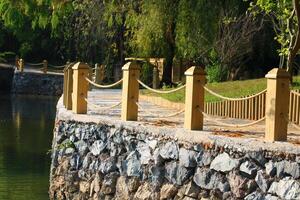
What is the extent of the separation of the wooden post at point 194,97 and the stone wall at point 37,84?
42.1 meters

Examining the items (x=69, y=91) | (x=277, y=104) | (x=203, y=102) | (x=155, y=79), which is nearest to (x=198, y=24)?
(x=155, y=79)

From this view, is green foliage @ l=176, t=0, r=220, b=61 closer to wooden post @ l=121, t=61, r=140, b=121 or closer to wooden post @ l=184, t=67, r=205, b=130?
wooden post @ l=121, t=61, r=140, b=121

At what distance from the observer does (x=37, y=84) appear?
5606 cm

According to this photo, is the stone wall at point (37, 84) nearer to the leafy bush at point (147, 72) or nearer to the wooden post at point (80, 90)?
the leafy bush at point (147, 72)

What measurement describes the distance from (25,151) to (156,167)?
1100cm

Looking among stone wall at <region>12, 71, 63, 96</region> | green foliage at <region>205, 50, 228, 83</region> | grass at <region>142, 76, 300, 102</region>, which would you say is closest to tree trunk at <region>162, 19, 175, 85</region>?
green foliage at <region>205, 50, 228, 83</region>

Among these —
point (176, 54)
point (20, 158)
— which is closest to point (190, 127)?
point (20, 158)

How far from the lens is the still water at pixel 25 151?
1748 centimetres

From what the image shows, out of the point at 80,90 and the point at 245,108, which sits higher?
the point at 80,90

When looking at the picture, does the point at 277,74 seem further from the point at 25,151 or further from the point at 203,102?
the point at 25,151

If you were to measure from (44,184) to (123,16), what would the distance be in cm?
2126

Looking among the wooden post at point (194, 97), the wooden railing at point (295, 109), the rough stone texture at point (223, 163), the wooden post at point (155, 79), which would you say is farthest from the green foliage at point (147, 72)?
the rough stone texture at point (223, 163)

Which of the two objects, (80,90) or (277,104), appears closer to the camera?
(277,104)

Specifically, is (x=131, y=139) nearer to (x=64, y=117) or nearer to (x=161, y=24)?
(x=64, y=117)
